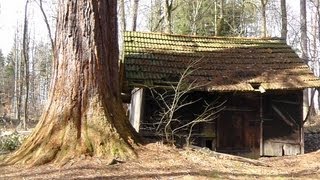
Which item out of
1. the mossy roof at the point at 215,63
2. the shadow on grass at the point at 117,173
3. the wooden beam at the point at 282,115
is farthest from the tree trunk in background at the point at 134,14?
the shadow on grass at the point at 117,173

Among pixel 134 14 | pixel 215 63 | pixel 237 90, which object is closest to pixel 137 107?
pixel 215 63

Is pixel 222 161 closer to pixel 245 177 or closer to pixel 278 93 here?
pixel 245 177

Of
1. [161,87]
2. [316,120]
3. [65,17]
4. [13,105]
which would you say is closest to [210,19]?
[316,120]

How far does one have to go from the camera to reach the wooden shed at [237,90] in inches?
482

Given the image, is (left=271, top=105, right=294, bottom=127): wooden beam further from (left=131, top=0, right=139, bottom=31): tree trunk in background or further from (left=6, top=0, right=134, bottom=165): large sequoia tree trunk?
(left=131, top=0, right=139, bottom=31): tree trunk in background

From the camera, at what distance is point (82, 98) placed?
7.27 meters

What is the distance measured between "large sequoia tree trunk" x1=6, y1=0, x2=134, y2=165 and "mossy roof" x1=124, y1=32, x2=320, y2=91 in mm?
4320

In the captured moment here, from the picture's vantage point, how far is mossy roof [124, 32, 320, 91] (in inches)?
483

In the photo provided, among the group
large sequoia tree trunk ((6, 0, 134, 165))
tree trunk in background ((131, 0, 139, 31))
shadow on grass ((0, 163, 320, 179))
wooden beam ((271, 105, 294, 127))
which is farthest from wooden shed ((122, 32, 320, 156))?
tree trunk in background ((131, 0, 139, 31))

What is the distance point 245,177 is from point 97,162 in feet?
8.18

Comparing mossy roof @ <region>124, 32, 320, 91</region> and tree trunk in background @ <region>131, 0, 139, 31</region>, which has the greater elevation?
tree trunk in background @ <region>131, 0, 139, 31</region>

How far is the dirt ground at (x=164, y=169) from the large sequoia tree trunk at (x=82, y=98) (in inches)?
12.5

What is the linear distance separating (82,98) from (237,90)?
20.1 feet

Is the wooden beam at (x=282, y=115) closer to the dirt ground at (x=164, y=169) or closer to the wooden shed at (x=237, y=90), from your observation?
the wooden shed at (x=237, y=90)
